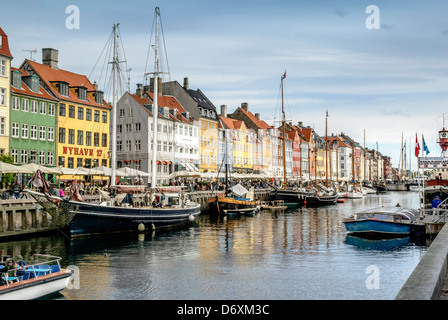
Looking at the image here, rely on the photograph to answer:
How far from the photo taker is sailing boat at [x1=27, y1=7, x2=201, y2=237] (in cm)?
3428

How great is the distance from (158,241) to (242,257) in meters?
8.50

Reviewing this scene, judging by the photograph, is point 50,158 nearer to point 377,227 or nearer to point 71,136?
point 71,136

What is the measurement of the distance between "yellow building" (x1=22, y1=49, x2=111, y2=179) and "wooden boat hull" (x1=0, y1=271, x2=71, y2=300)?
144 ft

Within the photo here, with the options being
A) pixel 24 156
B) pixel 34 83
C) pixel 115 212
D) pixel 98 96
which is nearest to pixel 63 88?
pixel 34 83

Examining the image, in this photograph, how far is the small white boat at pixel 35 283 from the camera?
15652 mm

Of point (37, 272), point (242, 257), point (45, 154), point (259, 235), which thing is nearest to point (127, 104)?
point (45, 154)

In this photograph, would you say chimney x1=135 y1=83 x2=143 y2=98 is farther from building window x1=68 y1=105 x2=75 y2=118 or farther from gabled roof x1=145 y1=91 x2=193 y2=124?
building window x1=68 y1=105 x2=75 y2=118

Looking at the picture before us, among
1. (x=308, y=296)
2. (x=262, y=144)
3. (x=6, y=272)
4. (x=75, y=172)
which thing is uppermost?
(x=262, y=144)

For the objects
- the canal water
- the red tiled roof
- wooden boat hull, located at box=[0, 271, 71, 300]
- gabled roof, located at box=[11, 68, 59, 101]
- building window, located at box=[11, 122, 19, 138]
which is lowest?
the canal water

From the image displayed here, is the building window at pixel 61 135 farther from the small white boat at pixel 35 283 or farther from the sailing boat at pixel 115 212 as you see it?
the small white boat at pixel 35 283

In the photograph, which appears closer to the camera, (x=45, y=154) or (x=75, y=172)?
(x=75, y=172)

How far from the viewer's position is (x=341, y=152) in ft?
593

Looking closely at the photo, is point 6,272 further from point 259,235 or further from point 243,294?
point 259,235

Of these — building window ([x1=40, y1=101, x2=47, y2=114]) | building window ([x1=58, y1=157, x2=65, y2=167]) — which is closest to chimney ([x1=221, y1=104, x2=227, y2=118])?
building window ([x1=58, y1=157, x2=65, y2=167])
